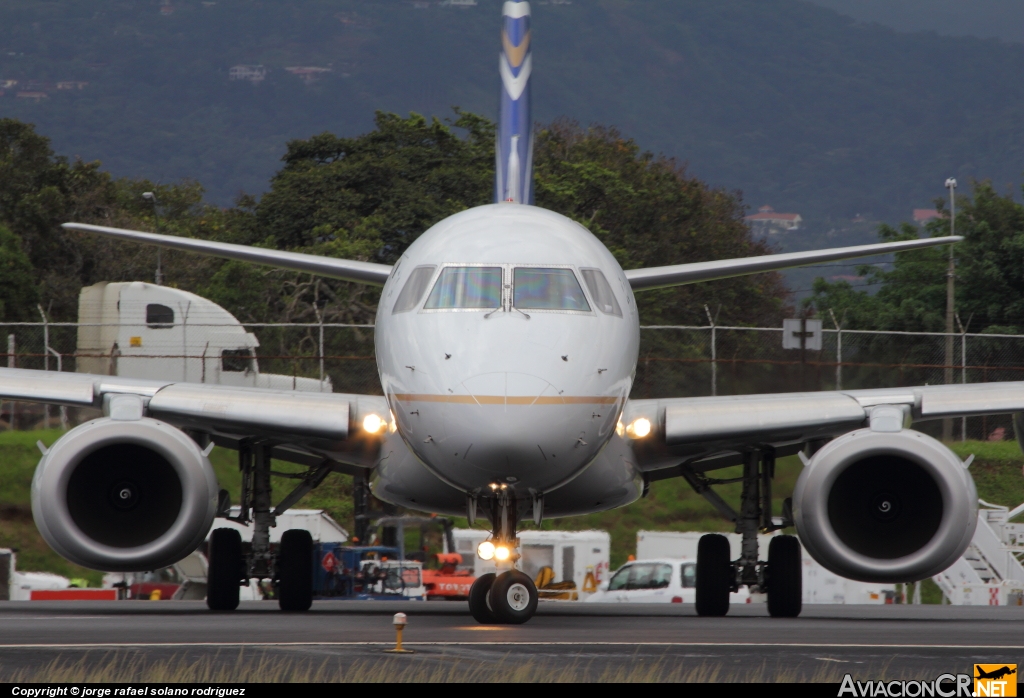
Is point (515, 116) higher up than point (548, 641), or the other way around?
point (515, 116)

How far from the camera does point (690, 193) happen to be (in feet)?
245

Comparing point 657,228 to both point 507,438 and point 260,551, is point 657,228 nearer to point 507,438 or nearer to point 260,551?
point 260,551

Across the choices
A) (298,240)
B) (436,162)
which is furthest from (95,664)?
(436,162)

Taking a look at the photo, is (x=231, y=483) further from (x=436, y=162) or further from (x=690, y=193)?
(x=690, y=193)

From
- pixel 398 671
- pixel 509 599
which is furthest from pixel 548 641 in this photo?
pixel 398 671

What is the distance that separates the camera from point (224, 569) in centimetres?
1675

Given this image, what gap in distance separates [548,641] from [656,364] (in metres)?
25.9

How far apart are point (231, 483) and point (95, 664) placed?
946 inches

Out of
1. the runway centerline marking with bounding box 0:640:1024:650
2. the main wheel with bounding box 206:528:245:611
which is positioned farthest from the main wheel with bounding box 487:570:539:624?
the main wheel with bounding box 206:528:245:611

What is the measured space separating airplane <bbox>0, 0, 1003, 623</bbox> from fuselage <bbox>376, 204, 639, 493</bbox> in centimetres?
2

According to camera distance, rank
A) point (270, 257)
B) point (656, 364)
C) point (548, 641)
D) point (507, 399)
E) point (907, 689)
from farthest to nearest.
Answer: point (656, 364), point (270, 257), point (507, 399), point (548, 641), point (907, 689)

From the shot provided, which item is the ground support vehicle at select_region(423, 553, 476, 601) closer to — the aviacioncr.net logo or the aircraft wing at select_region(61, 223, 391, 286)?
the aircraft wing at select_region(61, 223, 391, 286)

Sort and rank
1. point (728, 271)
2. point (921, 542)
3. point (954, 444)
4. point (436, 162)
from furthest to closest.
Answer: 1. point (436, 162)
2. point (954, 444)
3. point (728, 271)
4. point (921, 542)

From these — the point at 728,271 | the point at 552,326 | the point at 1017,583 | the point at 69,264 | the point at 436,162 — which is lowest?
the point at 1017,583
